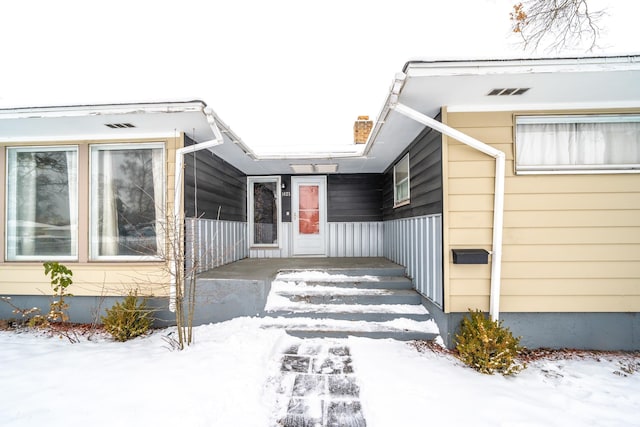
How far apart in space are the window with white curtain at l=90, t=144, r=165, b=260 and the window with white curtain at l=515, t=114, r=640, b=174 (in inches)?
174

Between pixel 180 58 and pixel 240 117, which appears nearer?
pixel 180 58

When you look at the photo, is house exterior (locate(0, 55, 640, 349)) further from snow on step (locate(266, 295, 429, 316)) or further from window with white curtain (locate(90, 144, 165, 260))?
window with white curtain (locate(90, 144, 165, 260))

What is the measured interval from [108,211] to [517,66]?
16.2 ft

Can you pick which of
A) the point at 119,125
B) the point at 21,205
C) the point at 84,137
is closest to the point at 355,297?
the point at 119,125

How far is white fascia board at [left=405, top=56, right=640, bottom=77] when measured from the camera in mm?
2385

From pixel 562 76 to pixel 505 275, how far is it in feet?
6.39

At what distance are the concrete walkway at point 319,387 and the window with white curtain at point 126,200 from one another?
2.42m

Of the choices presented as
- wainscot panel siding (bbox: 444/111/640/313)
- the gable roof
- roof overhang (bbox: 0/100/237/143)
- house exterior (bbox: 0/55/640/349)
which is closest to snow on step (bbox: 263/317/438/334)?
house exterior (bbox: 0/55/640/349)

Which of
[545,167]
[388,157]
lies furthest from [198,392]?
[388,157]

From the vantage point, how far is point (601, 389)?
2.34 meters

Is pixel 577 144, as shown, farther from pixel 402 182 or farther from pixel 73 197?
pixel 73 197

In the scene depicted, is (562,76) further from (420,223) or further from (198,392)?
(198,392)

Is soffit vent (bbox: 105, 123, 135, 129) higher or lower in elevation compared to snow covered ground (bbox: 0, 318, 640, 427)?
higher

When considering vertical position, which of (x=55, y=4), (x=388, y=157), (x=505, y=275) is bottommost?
(x=505, y=275)
